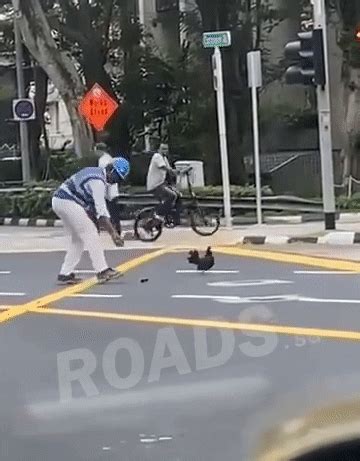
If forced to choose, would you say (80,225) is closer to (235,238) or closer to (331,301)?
(331,301)

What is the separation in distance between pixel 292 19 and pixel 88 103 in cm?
1041

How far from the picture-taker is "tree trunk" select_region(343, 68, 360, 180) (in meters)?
28.9

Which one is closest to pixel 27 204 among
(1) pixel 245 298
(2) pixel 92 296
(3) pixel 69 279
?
(3) pixel 69 279

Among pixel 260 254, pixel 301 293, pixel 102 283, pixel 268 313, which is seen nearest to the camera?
pixel 268 313

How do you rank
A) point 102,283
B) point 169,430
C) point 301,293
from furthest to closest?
point 102,283 → point 301,293 → point 169,430

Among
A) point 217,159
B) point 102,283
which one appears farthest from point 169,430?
point 217,159

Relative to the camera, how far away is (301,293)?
11.7 meters

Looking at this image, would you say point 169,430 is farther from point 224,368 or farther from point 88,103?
point 88,103

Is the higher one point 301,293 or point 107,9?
point 107,9

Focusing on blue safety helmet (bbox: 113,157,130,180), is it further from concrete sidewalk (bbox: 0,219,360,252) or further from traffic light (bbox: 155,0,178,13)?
traffic light (bbox: 155,0,178,13)
